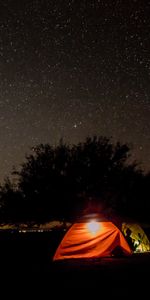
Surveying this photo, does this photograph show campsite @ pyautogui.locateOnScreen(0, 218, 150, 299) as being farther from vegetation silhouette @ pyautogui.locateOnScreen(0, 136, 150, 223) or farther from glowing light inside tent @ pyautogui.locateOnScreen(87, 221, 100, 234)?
vegetation silhouette @ pyautogui.locateOnScreen(0, 136, 150, 223)

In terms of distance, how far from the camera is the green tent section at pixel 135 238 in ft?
35.0

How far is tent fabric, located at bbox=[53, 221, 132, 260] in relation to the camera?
9.77 m

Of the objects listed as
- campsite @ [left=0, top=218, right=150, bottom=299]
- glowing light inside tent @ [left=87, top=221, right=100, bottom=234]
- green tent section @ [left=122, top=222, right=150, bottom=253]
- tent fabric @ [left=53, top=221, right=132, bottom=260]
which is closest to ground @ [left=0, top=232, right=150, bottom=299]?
campsite @ [left=0, top=218, right=150, bottom=299]

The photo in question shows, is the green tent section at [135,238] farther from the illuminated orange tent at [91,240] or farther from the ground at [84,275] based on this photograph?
the ground at [84,275]

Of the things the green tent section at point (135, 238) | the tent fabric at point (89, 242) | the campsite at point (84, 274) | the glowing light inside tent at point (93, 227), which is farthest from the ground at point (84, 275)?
the glowing light inside tent at point (93, 227)

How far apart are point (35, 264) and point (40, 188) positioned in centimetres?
1835

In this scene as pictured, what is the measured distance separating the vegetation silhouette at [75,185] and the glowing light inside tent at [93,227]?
1607 cm

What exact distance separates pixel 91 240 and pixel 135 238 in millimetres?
1473

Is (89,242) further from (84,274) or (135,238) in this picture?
(84,274)

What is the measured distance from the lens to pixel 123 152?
2927 cm

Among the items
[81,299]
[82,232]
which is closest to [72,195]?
[82,232]

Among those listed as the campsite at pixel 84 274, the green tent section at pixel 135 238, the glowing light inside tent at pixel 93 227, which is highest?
the glowing light inside tent at pixel 93 227

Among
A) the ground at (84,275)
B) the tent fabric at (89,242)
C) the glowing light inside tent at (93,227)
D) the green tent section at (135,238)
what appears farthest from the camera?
the green tent section at (135,238)

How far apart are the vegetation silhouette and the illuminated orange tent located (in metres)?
15.9
